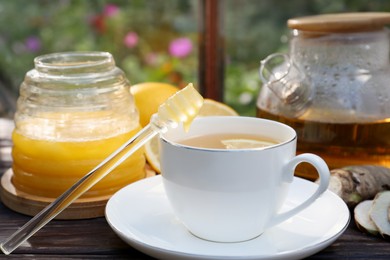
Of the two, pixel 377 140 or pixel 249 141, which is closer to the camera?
pixel 249 141

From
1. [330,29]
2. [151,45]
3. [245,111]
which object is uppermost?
[330,29]

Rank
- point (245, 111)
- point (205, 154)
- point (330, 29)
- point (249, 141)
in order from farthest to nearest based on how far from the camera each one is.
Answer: point (245, 111) < point (330, 29) < point (249, 141) < point (205, 154)

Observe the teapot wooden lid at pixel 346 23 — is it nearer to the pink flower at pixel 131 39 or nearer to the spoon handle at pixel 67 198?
the spoon handle at pixel 67 198

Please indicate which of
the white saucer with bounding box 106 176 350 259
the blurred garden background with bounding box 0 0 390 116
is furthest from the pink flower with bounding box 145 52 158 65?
the white saucer with bounding box 106 176 350 259

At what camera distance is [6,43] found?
1905mm

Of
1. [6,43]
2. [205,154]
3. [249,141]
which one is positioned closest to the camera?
[205,154]

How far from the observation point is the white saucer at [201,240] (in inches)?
22.3

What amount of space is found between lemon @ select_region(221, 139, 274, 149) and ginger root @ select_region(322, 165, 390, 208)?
0.14 metres

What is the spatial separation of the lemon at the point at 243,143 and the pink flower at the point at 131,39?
123cm

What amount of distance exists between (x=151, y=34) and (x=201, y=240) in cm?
130

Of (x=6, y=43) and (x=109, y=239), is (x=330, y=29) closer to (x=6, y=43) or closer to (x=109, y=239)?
(x=109, y=239)

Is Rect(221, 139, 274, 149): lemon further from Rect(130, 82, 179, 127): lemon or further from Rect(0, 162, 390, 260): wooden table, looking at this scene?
Rect(130, 82, 179, 127): lemon

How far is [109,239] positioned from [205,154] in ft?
0.55

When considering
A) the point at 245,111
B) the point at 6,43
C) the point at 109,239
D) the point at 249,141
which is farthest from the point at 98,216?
the point at 6,43
